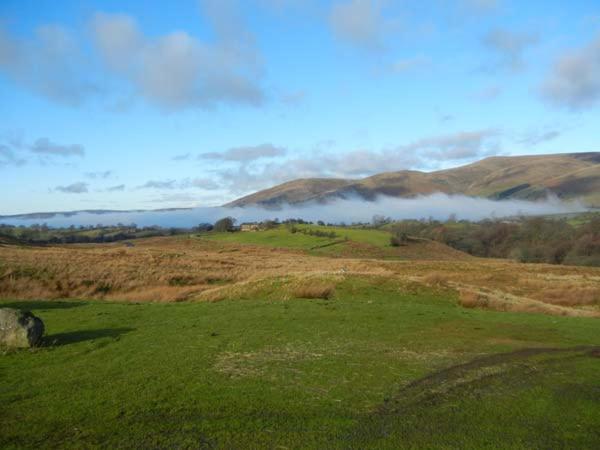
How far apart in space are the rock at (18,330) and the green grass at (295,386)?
0.47 metres

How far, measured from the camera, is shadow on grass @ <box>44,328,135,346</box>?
A: 14.3 m

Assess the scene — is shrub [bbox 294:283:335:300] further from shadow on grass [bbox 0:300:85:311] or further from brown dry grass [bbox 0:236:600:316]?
shadow on grass [bbox 0:300:85:311]

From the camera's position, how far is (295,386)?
33.9 ft

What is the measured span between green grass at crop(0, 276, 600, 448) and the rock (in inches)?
18.4

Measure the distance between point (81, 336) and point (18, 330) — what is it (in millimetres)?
2112

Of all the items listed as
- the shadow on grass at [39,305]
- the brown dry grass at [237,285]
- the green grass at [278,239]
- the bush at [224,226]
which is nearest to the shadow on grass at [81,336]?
the shadow on grass at [39,305]

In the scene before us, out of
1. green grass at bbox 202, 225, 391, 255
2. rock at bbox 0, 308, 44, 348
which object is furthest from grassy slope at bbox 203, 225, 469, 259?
rock at bbox 0, 308, 44, 348

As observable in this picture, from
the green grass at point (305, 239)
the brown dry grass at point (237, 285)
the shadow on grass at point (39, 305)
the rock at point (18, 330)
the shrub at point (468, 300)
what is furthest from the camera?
the green grass at point (305, 239)

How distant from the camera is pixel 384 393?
10117 mm

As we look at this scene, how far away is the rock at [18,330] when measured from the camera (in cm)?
1323

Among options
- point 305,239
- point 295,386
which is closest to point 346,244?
point 305,239

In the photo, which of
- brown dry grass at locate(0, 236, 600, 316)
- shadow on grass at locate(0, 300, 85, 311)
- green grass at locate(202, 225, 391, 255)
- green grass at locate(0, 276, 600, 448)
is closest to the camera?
green grass at locate(0, 276, 600, 448)

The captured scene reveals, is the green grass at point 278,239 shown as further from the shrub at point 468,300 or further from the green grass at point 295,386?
the green grass at point 295,386

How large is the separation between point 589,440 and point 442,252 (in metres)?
102
